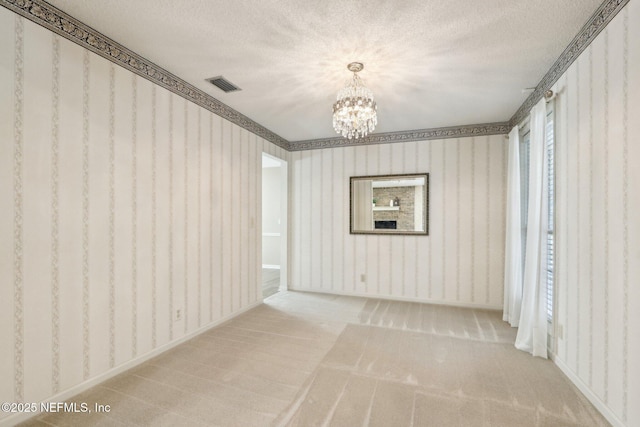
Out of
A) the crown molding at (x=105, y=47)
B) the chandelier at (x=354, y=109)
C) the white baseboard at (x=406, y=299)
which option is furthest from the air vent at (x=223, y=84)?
the white baseboard at (x=406, y=299)

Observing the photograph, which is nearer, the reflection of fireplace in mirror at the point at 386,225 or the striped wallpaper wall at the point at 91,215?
the striped wallpaper wall at the point at 91,215

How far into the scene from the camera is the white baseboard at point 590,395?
173cm

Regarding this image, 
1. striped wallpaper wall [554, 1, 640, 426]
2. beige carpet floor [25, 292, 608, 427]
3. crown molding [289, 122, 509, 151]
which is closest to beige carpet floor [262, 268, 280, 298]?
beige carpet floor [25, 292, 608, 427]

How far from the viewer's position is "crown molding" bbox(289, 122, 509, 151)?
4.10 metres

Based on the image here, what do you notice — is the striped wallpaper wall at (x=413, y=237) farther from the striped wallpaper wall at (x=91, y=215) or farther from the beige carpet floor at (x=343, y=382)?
the striped wallpaper wall at (x=91, y=215)

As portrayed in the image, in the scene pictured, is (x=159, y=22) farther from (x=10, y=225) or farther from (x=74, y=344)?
(x=74, y=344)

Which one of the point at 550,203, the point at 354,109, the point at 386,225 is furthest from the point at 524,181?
the point at 354,109

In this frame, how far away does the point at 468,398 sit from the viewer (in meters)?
2.03

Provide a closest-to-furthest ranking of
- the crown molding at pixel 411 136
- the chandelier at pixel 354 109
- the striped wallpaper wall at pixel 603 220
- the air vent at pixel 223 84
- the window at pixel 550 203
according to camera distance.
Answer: the striped wallpaper wall at pixel 603 220 < the chandelier at pixel 354 109 < the window at pixel 550 203 < the air vent at pixel 223 84 < the crown molding at pixel 411 136

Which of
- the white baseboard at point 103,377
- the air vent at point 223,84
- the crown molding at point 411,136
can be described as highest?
the air vent at point 223,84

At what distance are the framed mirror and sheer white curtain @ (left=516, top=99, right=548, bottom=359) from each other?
1661 millimetres

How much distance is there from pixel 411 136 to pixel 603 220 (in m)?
2.91

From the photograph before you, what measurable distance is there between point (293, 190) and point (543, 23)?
389 centimetres

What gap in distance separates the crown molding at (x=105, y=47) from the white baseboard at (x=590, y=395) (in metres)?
4.20
